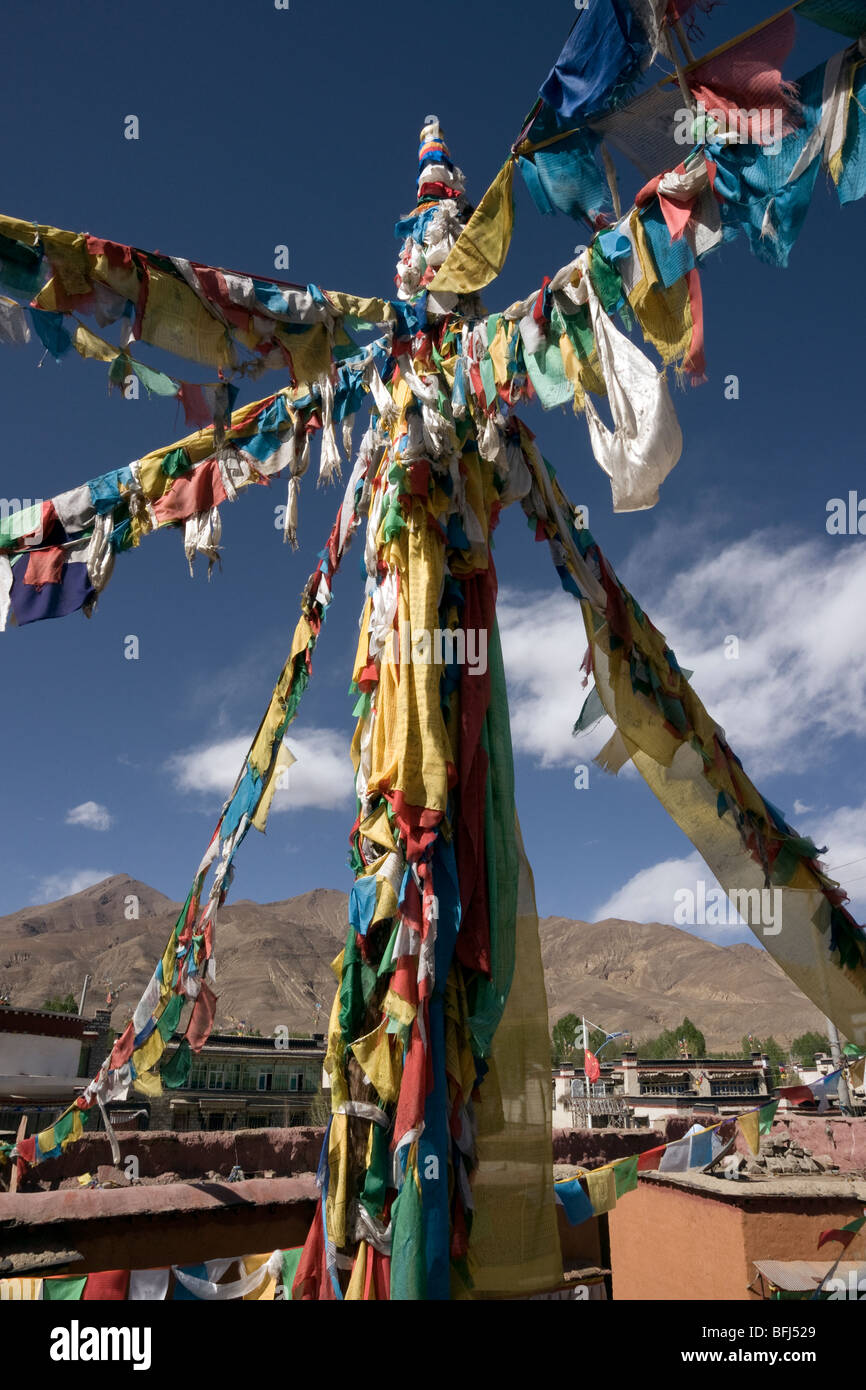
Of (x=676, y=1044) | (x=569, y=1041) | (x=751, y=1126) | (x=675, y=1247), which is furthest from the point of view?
(x=569, y=1041)

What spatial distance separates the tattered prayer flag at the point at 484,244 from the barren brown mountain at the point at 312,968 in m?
70.2

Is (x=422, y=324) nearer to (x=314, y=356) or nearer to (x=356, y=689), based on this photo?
(x=314, y=356)

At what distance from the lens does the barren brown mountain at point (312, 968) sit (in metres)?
93.4

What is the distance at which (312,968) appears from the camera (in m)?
116

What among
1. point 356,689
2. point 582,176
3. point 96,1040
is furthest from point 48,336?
point 96,1040

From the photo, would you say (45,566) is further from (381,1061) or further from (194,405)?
(381,1061)

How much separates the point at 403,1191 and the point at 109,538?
10.4 ft

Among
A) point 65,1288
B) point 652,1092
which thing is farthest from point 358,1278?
point 652,1092

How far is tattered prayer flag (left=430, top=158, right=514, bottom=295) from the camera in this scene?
332 cm

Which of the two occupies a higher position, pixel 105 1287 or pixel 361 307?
pixel 361 307

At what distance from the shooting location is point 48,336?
3373mm

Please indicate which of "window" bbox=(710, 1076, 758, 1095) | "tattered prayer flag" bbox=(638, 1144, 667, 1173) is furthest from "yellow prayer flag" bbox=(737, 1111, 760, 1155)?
"window" bbox=(710, 1076, 758, 1095)

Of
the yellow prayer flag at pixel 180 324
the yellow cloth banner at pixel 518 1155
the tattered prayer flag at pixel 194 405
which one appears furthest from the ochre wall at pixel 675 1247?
the yellow prayer flag at pixel 180 324

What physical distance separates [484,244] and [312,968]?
12049 centimetres
